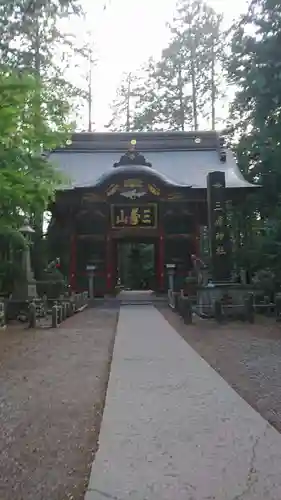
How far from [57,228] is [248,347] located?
14507mm

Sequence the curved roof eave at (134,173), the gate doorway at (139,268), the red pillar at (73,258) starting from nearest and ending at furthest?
Result: the curved roof eave at (134,173), the red pillar at (73,258), the gate doorway at (139,268)

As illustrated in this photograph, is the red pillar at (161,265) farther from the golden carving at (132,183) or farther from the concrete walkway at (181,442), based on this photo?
the concrete walkway at (181,442)

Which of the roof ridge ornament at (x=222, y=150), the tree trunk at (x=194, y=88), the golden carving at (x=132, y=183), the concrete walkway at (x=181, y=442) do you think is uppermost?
the tree trunk at (x=194, y=88)

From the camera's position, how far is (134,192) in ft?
68.0

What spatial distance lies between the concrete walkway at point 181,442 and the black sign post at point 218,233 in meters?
8.64

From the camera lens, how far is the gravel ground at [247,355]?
537 centimetres

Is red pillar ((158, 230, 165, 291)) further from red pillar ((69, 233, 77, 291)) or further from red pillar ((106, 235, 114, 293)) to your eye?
red pillar ((69, 233, 77, 291))

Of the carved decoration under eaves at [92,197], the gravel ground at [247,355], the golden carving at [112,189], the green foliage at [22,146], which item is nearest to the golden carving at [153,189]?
the golden carving at [112,189]

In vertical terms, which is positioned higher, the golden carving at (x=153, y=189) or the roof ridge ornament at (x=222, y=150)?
the roof ridge ornament at (x=222, y=150)

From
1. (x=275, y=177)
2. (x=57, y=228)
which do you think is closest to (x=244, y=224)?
(x=275, y=177)

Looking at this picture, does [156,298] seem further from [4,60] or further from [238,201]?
[4,60]

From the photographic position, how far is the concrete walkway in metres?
3.01

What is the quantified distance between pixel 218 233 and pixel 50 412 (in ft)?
37.3

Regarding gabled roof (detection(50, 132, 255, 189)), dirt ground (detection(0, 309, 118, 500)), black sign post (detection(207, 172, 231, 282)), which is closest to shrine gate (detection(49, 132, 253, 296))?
gabled roof (detection(50, 132, 255, 189))
